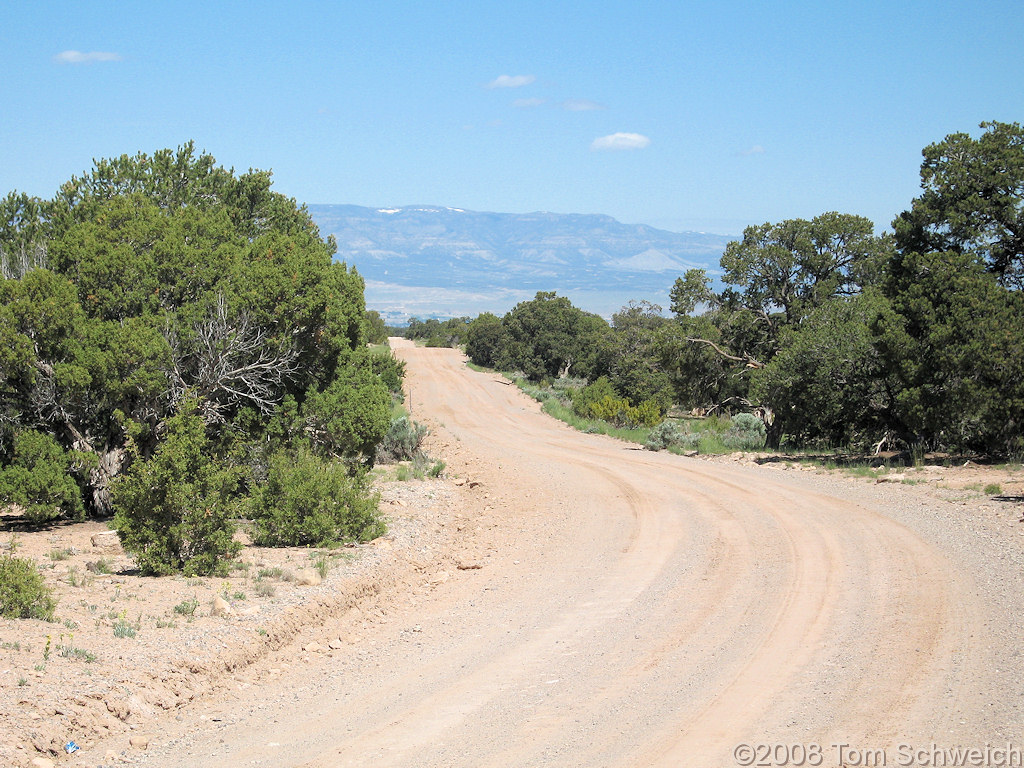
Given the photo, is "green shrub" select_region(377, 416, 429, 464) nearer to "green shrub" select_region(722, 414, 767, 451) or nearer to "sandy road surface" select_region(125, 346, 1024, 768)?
"green shrub" select_region(722, 414, 767, 451)

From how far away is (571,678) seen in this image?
688cm

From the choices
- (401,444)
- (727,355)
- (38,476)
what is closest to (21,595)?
(38,476)

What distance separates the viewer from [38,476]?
12289 mm

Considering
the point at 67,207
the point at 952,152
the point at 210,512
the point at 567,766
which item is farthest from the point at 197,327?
the point at 952,152

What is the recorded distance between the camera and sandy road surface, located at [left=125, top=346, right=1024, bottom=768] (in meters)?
5.62

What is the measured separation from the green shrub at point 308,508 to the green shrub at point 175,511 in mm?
1571

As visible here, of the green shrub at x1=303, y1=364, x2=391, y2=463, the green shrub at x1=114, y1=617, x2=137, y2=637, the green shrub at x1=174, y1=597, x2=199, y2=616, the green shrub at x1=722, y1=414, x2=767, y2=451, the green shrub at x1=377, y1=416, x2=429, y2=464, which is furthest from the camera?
the green shrub at x1=722, y1=414, x2=767, y2=451

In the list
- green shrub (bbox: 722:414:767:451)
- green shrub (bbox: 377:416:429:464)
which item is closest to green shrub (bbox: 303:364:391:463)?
green shrub (bbox: 377:416:429:464)

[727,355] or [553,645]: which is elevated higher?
[727,355]

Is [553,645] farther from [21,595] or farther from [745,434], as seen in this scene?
[745,434]

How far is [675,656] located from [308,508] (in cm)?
603

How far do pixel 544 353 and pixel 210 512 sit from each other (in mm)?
47083

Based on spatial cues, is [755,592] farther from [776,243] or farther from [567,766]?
[776,243]

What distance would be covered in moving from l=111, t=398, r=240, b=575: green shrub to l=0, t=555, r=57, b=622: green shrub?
1.87m
